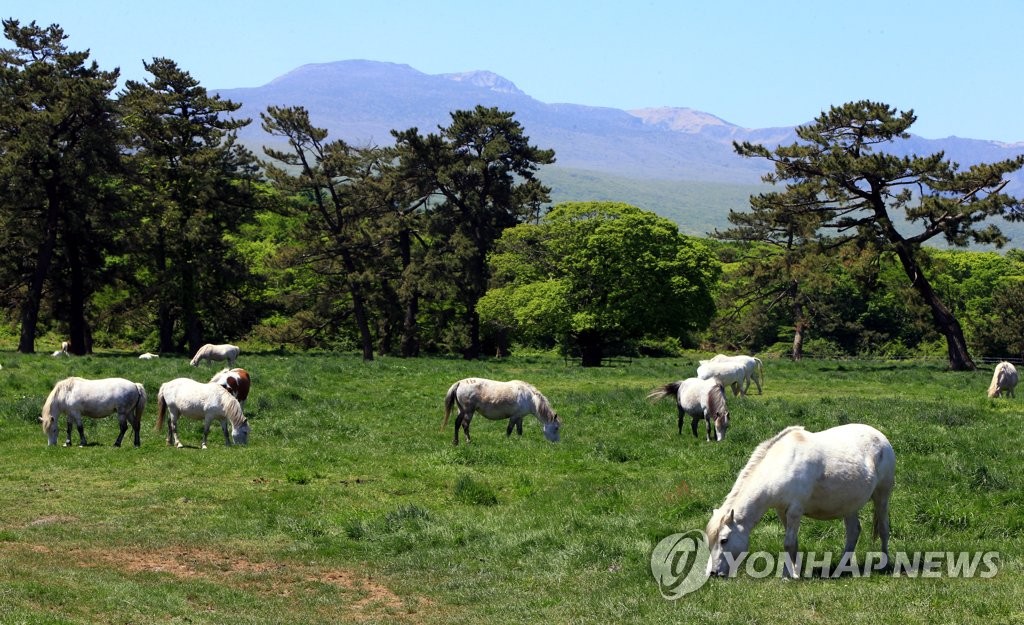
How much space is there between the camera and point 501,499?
1862 centimetres

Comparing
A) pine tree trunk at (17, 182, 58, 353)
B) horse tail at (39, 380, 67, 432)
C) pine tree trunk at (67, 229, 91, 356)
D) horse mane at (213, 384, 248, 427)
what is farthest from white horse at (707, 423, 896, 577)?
pine tree trunk at (67, 229, 91, 356)

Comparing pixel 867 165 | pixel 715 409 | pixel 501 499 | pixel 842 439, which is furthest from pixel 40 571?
pixel 867 165

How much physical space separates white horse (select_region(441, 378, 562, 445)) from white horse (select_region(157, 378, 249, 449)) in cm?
476

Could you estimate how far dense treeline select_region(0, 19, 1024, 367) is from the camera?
51719 millimetres

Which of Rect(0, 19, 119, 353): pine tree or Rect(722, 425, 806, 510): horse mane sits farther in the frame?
Rect(0, 19, 119, 353): pine tree

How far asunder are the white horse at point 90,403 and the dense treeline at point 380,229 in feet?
95.5

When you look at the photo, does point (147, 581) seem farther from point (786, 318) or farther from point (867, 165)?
point (786, 318)

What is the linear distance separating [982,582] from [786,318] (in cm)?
8580

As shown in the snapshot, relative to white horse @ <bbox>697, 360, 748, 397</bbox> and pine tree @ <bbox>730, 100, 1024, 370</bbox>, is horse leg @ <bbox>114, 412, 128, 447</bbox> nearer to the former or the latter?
white horse @ <bbox>697, 360, 748, 397</bbox>

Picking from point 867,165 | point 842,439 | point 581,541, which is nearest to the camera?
point 842,439

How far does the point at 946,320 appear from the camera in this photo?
53938 mm

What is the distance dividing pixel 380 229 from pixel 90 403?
3996cm

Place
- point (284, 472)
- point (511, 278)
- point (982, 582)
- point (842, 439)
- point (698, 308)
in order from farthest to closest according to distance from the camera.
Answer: point (511, 278)
point (698, 308)
point (284, 472)
point (842, 439)
point (982, 582)

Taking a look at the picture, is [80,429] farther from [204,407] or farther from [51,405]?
[204,407]
